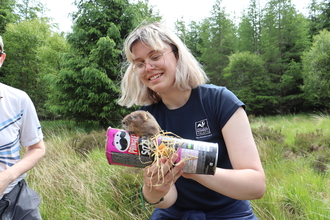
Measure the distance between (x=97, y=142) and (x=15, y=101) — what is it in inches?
171

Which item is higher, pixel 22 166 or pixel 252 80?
pixel 22 166

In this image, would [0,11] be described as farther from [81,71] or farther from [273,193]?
[273,193]

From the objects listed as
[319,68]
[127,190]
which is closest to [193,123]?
[127,190]

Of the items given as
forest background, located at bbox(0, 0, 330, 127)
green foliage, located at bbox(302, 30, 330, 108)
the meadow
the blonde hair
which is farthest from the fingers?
green foliage, located at bbox(302, 30, 330, 108)

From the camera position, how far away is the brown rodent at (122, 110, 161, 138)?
136cm

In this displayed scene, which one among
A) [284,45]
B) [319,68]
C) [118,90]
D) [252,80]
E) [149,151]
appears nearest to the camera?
[149,151]

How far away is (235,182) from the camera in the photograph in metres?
1.47

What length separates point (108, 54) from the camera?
10523 millimetres

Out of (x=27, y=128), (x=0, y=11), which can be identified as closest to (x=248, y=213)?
(x=27, y=128)

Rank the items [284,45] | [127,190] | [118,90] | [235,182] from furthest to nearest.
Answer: [284,45]
[118,90]
[127,190]
[235,182]

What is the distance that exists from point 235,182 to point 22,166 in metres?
1.58

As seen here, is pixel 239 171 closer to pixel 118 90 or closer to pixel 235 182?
pixel 235 182

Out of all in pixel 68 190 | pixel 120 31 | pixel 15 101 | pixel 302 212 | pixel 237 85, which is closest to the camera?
pixel 15 101

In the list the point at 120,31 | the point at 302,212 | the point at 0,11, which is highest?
the point at 0,11
